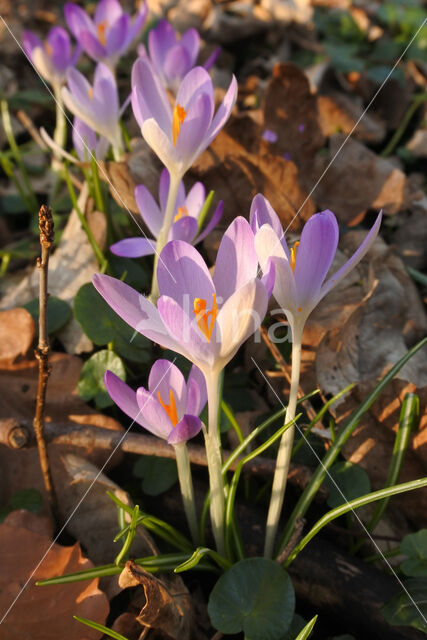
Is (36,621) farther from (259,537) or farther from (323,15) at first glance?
(323,15)

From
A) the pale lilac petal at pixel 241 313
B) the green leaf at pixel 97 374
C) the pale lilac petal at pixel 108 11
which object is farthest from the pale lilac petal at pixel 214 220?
the pale lilac petal at pixel 108 11

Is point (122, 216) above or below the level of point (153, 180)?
below

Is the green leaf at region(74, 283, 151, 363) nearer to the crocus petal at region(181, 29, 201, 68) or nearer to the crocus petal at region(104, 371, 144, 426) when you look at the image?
the crocus petal at region(104, 371, 144, 426)

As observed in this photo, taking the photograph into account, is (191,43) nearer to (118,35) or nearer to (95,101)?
(118,35)

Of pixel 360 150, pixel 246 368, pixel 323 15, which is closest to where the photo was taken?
pixel 246 368

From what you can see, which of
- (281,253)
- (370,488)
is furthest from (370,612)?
(281,253)
